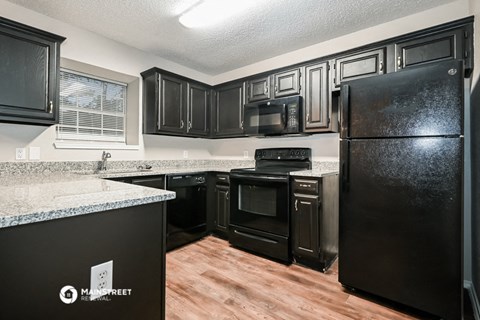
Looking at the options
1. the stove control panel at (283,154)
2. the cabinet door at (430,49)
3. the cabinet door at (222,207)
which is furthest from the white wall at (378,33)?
the cabinet door at (222,207)

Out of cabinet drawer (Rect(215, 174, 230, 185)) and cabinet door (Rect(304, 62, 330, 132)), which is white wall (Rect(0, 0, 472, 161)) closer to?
cabinet door (Rect(304, 62, 330, 132))

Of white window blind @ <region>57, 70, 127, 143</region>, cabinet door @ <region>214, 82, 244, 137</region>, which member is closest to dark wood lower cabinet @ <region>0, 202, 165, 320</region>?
white window blind @ <region>57, 70, 127, 143</region>

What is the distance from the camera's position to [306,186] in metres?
2.48

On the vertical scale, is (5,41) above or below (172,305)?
above

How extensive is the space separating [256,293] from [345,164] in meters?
1.34

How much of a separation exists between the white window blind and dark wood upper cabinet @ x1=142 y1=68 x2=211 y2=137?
1.40ft

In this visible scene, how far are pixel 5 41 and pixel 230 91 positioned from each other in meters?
2.48

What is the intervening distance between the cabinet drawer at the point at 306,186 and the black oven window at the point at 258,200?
0.25 meters

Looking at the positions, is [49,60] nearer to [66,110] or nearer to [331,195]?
[66,110]

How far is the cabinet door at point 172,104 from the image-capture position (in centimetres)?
314

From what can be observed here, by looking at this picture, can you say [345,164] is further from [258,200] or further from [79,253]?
[79,253]

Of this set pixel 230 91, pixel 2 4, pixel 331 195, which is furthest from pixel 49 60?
pixel 331 195

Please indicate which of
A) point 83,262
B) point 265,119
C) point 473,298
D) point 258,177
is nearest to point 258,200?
point 258,177

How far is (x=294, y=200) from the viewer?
8.39 feet
